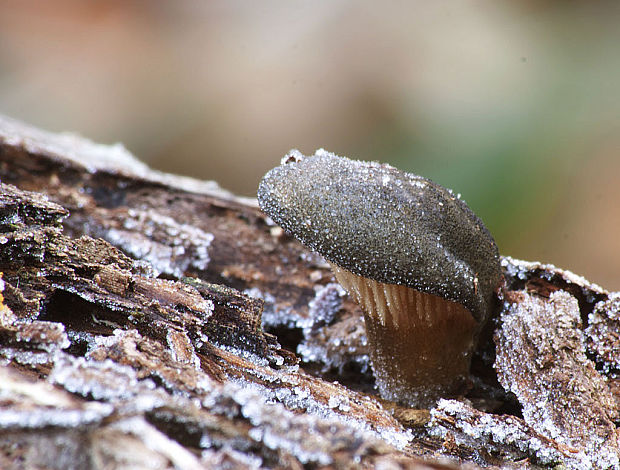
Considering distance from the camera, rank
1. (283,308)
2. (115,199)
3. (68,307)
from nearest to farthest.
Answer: (68,307) → (283,308) → (115,199)

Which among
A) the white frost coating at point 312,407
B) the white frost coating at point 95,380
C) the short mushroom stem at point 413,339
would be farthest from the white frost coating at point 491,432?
the white frost coating at point 95,380

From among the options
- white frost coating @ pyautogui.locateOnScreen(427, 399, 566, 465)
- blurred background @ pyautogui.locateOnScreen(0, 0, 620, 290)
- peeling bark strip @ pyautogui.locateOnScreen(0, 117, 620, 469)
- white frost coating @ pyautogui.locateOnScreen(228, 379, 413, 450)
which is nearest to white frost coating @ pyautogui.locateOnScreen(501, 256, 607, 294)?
peeling bark strip @ pyautogui.locateOnScreen(0, 117, 620, 469)

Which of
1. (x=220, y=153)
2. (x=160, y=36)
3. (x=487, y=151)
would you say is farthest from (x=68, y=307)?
(x=160, y=36)

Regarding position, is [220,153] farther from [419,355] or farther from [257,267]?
[419,355]

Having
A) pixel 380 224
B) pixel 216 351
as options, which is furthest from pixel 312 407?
pixel 380 224

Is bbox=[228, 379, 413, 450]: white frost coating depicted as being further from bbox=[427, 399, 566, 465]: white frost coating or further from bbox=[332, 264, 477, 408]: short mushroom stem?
bbox=[332, 264, 477, 408]: short mushroom stem

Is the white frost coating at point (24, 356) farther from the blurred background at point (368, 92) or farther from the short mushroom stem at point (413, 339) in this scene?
the blurred background at point (368, 92)
